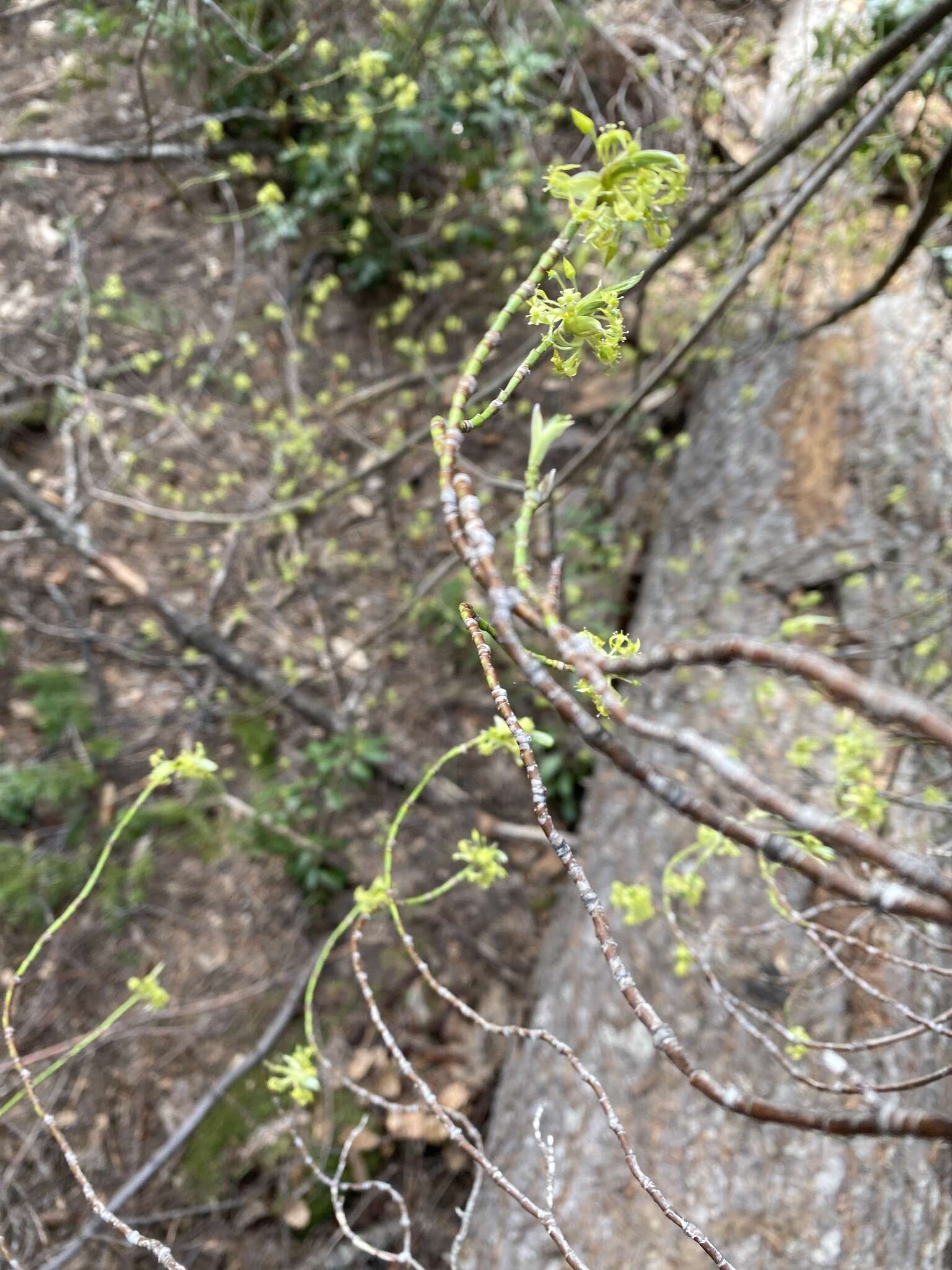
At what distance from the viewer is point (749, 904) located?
207cm

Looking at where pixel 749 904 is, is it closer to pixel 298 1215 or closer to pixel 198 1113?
pixel 298 1215

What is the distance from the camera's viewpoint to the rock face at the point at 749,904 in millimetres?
1644

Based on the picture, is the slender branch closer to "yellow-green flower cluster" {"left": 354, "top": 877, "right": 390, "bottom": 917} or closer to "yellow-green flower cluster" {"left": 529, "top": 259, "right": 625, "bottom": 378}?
"yellow-green flower cluster" {"left": 354, "top": 877, "right": 390, "bottom": 917}

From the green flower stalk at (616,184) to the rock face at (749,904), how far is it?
1.60 m

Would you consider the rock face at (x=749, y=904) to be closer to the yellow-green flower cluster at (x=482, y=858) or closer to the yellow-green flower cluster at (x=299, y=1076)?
the yellow-green flower cluster at (x=482, y=858)

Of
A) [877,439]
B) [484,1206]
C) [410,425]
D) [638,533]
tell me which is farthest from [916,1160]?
[410,425]

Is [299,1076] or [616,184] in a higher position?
[616,184]

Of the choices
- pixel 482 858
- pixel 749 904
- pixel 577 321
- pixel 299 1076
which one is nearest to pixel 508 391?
pixel 577 321

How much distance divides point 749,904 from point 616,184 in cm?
196

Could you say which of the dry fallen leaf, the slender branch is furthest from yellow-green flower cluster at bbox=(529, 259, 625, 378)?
the dry fallen leaf

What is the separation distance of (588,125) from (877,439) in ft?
7.64

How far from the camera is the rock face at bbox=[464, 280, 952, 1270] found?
1644 mm

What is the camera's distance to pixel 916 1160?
1559mm

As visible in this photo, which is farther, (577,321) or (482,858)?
(482,858)
